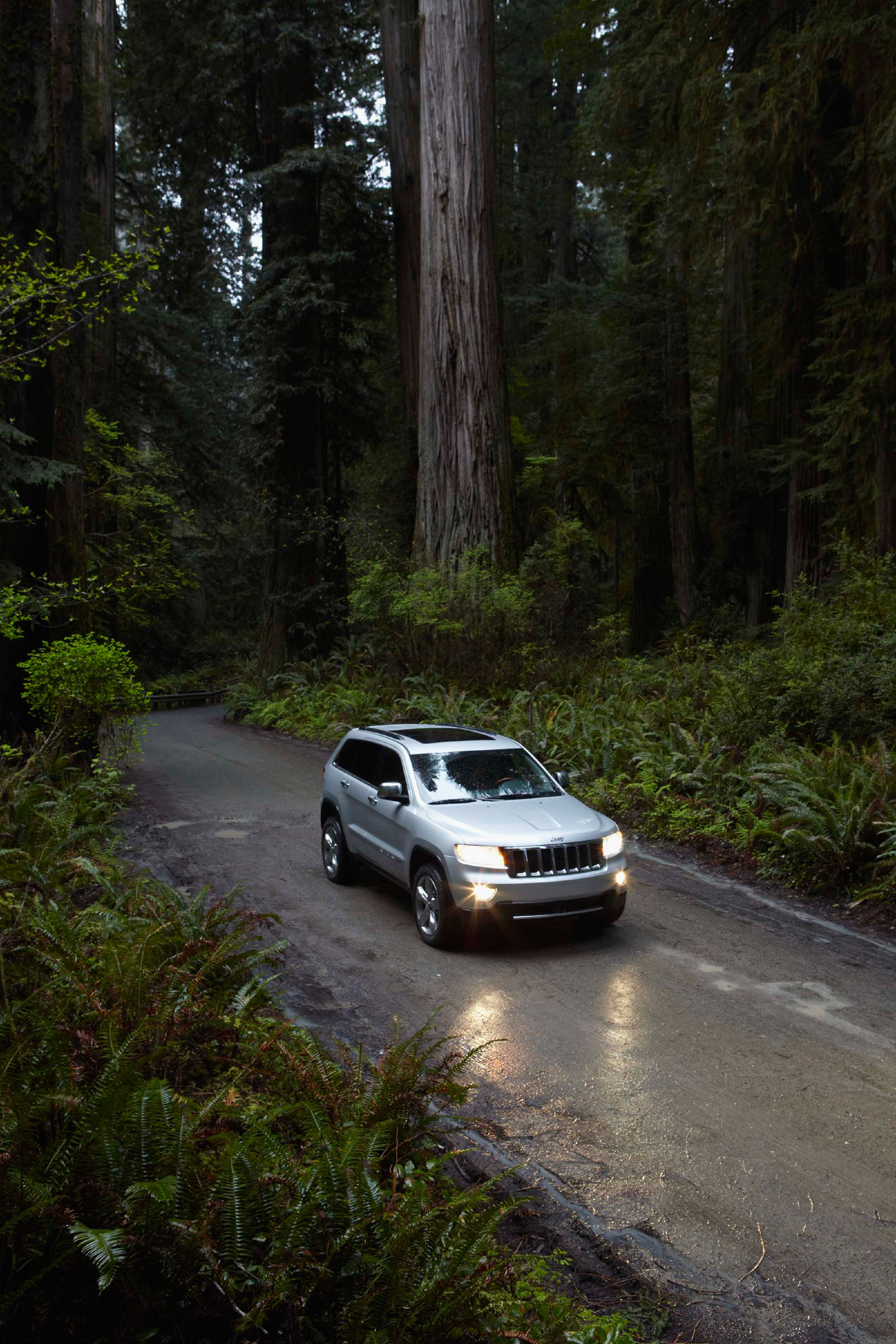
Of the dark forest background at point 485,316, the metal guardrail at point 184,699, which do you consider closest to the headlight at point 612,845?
the dark forest background at point 485,316

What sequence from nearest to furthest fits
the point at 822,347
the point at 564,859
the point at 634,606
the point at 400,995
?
the point at 400,995 < the point at 564,859 < the point at 822,347 < the point at 634,606

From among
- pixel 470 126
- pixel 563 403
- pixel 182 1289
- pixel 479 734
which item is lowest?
pixel 182 1289

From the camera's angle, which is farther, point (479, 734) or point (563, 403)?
point (563, 403)

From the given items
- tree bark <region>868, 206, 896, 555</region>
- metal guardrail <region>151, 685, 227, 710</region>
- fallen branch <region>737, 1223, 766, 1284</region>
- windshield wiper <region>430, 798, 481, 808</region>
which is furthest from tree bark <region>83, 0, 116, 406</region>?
fallen branch <region>737, 1223, 766, 1284</region>

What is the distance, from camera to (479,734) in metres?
9.66

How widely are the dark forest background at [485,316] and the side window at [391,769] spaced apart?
5195 mm

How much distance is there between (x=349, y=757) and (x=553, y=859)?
3319 millimetres

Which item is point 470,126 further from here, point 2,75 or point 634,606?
point 634,606

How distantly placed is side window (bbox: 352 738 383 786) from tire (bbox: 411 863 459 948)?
152cm

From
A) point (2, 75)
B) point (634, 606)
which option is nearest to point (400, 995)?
point (2, 75)

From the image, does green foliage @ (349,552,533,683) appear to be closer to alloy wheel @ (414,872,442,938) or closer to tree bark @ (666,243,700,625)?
tree bark @ (666,243,700,625)

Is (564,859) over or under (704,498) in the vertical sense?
under

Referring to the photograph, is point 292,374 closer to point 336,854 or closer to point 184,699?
point 184,699

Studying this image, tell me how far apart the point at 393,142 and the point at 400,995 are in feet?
78.0
